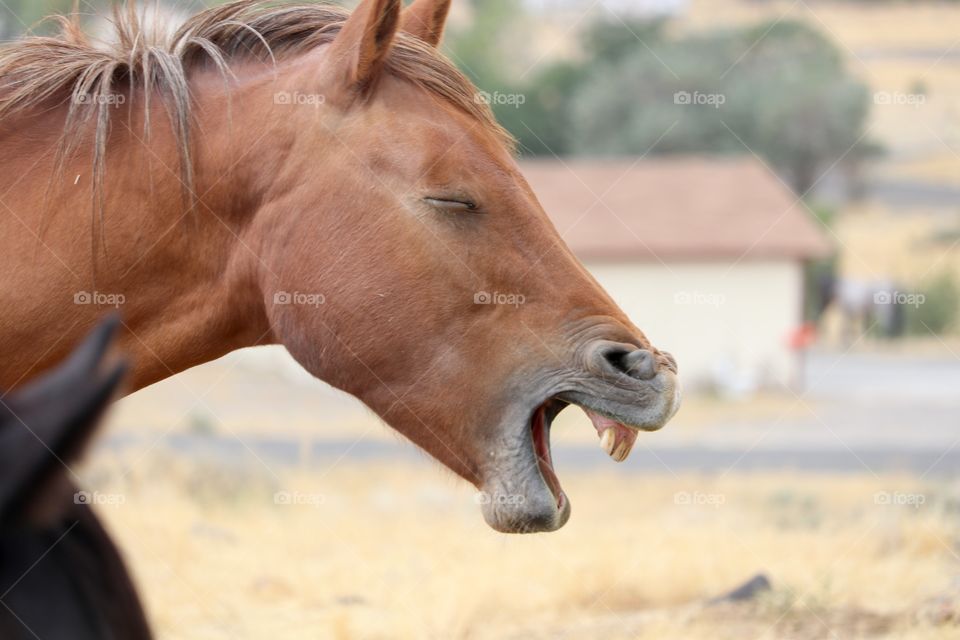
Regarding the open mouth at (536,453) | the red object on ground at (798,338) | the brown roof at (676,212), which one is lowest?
the red object on ground at (798,338)

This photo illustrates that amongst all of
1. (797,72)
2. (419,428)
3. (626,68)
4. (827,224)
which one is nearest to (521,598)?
(419,428)

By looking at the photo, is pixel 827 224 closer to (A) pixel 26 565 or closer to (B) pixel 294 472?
(B) pixel 294 472

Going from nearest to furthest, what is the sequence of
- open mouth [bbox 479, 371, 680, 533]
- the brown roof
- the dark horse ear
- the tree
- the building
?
the dark horse ear → open mouth [bbox 479, 371, 680, 533] → the building → the brown roof → the tree

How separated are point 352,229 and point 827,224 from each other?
143ft

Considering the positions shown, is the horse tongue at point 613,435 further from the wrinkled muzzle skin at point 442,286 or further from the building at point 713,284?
the building at point 713,284

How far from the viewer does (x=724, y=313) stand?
89.8 ft

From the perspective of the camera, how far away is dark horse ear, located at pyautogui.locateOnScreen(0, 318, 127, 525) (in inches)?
48.6

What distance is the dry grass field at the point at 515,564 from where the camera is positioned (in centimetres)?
571

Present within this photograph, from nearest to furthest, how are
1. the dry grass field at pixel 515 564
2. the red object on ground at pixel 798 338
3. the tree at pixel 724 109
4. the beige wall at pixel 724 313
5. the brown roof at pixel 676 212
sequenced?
the dry grass field at pixel 515 564, the red object on ground at pixel 798 338, the beige wall at pixel 724 313, the brown roof at pixel 676 212, the tree at pixel 724 109

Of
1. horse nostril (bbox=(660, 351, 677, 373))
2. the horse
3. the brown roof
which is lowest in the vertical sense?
the brown roof

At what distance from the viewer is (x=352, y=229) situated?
3.18 metres

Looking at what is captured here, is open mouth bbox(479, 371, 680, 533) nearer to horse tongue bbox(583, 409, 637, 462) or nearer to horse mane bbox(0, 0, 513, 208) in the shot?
horse tongue bbox(583, 409, 637, 462)

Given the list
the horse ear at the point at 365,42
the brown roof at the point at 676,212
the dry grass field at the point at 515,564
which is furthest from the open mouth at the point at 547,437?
the brown roof at the point at 676,212

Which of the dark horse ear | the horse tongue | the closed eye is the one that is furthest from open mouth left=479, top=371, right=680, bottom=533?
the dark horse ear
